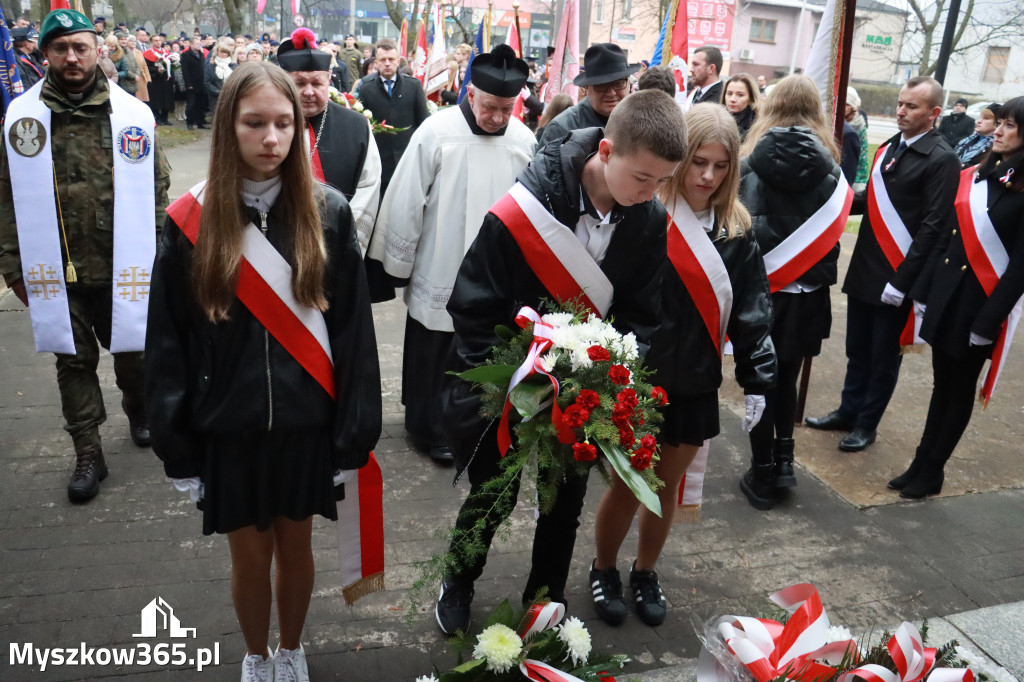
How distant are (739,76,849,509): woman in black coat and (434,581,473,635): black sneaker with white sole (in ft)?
6.32

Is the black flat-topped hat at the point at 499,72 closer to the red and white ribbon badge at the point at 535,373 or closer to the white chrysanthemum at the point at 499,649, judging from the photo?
the red and white ribbon badge at the point at 535,373

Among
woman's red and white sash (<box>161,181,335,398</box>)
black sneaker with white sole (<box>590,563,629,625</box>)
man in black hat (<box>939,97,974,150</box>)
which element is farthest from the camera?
man in black hat (<box>939,97,974,150</box>)

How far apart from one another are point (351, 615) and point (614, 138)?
7.13 ft

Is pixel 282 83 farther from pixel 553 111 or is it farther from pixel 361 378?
pixel 553 111

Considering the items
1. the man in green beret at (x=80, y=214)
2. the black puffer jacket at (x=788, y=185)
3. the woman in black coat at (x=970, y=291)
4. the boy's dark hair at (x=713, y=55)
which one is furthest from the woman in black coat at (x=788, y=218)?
the boy's dark hair at (x=713, y=55)

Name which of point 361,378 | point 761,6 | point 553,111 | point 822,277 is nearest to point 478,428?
point 361,378

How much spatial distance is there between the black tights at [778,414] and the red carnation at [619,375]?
2.27m

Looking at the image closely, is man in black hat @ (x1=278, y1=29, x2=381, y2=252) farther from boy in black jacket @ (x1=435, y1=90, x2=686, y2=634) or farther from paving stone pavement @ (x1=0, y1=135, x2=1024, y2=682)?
boy in black jacket @ (x1=435, y1=90, x2=686, y2=634)

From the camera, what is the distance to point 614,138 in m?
2.66

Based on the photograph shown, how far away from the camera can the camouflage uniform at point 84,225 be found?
156 inches

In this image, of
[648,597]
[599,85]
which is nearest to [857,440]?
[648,597]

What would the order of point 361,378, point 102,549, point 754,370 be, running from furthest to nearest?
point 102,549
point 754,370
point 361,378

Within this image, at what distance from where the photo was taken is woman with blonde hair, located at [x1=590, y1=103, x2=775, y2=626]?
124 inches

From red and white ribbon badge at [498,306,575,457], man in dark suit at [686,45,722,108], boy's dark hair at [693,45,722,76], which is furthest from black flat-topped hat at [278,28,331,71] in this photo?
boy's dark hair at [693,45,722,76]
